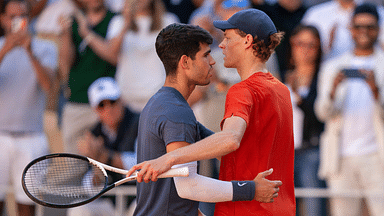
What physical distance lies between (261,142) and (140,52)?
353 centimetres

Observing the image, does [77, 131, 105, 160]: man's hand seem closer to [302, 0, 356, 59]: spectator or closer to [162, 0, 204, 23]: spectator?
[162, 0, 204, 23]: spectator

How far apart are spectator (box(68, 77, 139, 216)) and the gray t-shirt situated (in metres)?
2.67

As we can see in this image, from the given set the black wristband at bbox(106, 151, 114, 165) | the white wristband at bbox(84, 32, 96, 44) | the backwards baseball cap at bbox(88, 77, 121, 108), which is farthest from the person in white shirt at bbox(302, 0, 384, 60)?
the black wristband at bbox(106, 151, 114, 165)

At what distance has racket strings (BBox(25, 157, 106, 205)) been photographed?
2.52 m

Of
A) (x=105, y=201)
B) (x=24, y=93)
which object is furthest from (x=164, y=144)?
(x=24, y=93)

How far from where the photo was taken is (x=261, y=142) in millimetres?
2264

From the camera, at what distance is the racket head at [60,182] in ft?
7.84

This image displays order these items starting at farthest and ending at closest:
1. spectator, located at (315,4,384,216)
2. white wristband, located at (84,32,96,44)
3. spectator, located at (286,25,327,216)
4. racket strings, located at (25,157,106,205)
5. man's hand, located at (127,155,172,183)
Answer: white wristband, located at (84,32,96,44) → spectator, located at (286,25,327,216) → spectator, located at (315,4,384,216) → racket strings, located at (25,157,106,205) → man's hand, located at (127,155,172,183)

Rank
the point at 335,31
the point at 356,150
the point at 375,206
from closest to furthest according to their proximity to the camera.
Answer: the point at 375,206 → the point at 356,150 → the point at 335,31

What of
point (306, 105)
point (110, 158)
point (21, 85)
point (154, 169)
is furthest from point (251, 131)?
point (21, 85)

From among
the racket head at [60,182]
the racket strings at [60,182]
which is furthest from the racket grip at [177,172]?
the racket strings at [60,182]

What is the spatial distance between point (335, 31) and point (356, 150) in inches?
53.5

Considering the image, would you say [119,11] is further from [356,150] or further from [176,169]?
[176,169]

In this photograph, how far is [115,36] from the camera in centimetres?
557
